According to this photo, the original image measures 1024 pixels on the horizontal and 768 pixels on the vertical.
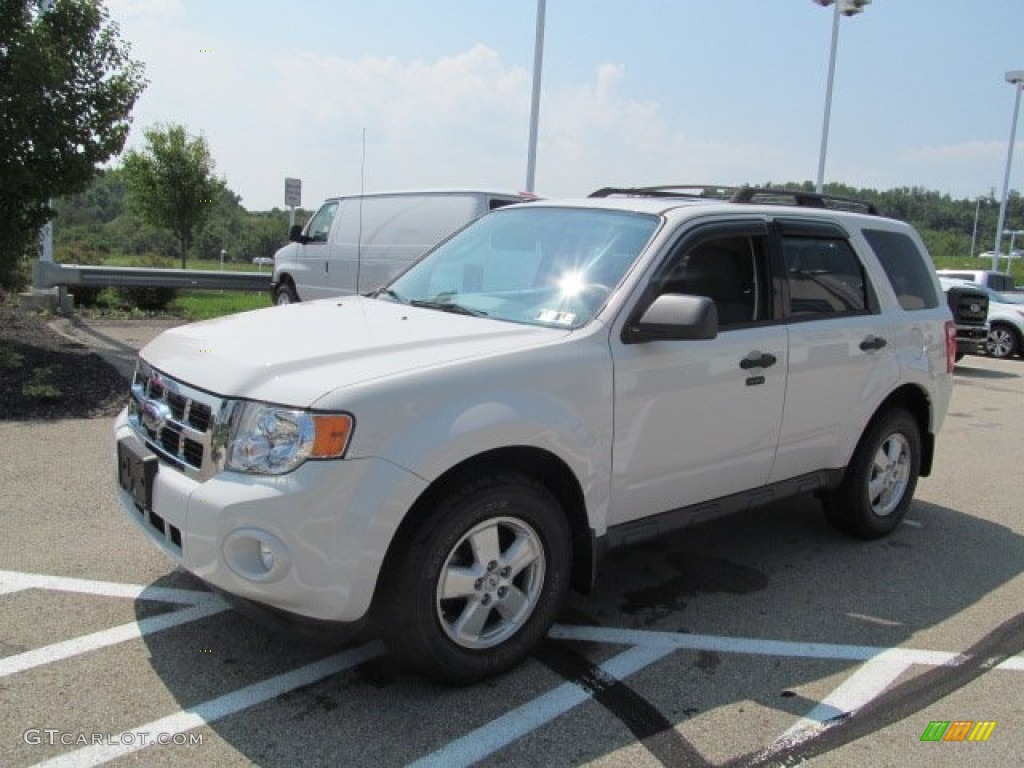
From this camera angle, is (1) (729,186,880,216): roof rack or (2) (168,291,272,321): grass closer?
(1) (729,186,880,216): roof rack

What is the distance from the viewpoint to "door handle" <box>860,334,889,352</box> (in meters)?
4.74

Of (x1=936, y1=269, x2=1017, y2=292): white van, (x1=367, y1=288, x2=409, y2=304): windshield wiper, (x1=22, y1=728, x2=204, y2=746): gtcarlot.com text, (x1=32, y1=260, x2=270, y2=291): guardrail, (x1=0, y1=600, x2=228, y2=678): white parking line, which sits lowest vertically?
(x1=22, y1=728, x2=204, y2=746): gtcarlot.com text

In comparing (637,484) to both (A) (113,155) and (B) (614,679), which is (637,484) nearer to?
(B) (614,679)

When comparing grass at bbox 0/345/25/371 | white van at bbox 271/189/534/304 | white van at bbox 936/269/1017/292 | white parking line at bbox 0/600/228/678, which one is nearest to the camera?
white parking line at bbox 0/600/228/678

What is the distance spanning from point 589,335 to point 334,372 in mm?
1075

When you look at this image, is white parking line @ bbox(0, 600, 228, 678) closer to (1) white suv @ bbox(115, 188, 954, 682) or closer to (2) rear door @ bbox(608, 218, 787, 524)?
(1) white suv @ bbox(115, 188, 954, 682)

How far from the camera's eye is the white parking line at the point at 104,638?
128 inches

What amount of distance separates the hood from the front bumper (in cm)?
28

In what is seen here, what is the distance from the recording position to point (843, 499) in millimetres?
5051

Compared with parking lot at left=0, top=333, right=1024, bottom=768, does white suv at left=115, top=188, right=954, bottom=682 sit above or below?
above

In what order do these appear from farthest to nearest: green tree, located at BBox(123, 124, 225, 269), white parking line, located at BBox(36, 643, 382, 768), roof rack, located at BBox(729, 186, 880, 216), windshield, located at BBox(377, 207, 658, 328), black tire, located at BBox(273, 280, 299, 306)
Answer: green tree, located at BBox(123, 124, 225, 269)
black tire, located at BBox(273, 280, 299, 306)
roof rack, located at BBox(729, 186, 880, 216)
windshield, located at BBox(377, 207, 658, 328)
white parking line, located at BBox(36, 643, 382, 768)

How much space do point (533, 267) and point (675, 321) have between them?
0.89 metres

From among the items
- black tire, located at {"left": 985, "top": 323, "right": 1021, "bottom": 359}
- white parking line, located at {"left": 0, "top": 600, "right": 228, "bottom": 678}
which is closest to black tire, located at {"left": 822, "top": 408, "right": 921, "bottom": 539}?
white parking line, located at {"left": 0, "top": 600, "right": 228, "bottom": 678}

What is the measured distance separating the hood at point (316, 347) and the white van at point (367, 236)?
241 inches
